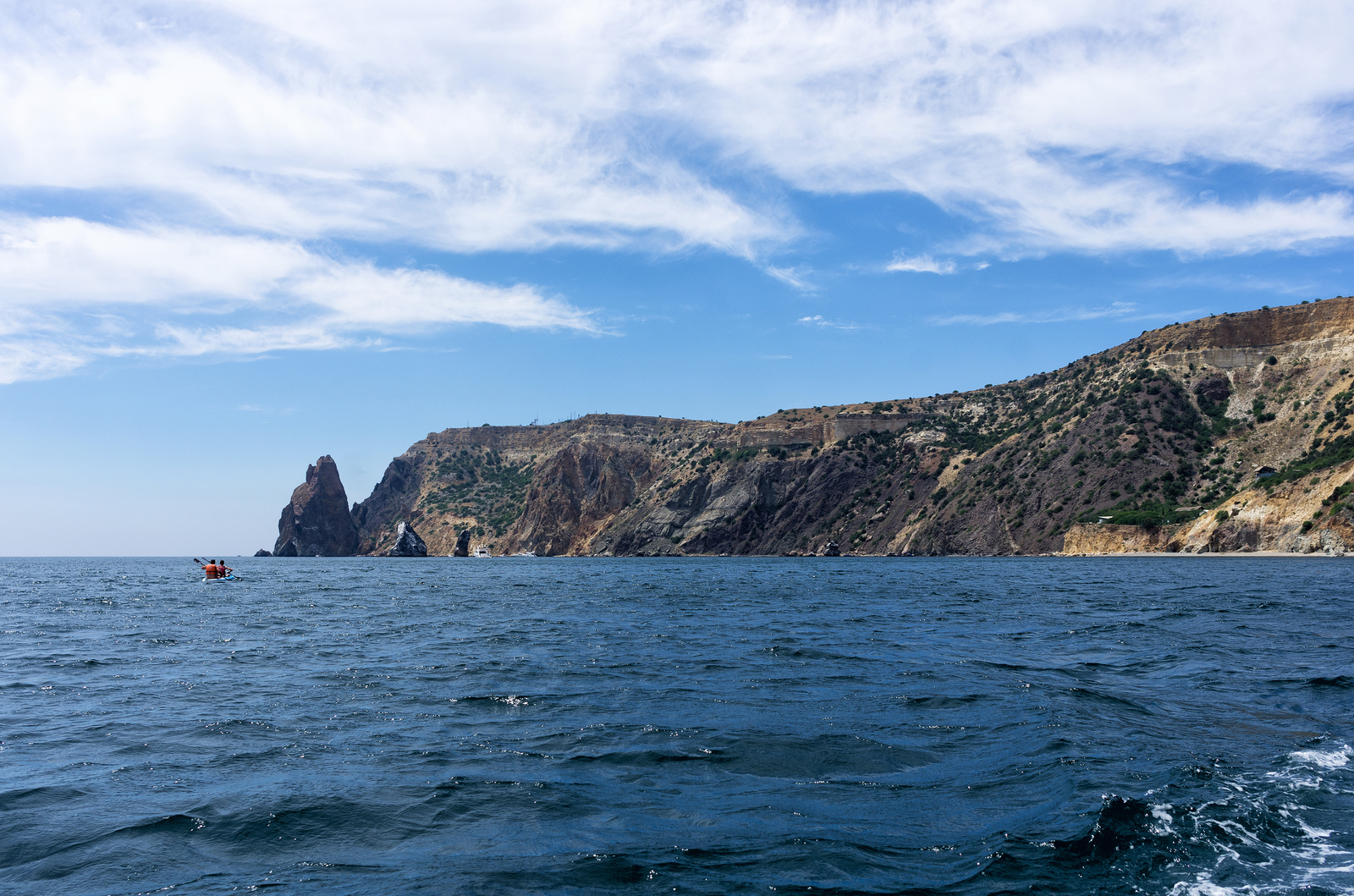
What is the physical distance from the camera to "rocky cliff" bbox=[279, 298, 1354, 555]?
91.1 m

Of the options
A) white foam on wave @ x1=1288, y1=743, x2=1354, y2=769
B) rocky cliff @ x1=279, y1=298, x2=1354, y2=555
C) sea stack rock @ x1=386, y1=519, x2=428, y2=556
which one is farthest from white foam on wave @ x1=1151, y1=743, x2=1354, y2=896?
sea stack rock @ x1=386, y1=519, x2=428, y2=556

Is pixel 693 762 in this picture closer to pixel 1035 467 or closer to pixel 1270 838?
pixel 1270 838

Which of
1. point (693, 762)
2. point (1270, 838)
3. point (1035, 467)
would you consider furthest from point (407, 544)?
point (1270, 838)

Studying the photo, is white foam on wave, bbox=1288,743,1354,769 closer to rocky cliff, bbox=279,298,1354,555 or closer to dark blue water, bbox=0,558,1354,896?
dark blue water, bbox=0,558,1354,896

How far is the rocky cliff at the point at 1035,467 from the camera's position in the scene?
91.1 m

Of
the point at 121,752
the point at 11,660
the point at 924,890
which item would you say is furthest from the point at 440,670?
the point at 924,890

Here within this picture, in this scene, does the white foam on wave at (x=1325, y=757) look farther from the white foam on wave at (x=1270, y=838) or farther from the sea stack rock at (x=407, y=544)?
the sea stack rock at (x=407, y=544)

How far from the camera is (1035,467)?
115250mm

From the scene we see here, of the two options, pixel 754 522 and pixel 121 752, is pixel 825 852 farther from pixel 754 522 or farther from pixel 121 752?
pixel 754 522

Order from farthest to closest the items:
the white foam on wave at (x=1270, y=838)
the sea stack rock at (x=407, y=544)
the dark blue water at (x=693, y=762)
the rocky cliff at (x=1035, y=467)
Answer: the sea stack rock at (x=407, y=544) → the rocky cliff at (x=1035, y=467) → the dark blue water at (x=693, y=762) → the white foam on wave at (x=1270, y=838)

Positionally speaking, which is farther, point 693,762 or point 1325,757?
point 693,762

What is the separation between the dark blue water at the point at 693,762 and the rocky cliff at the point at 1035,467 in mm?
A: 69383

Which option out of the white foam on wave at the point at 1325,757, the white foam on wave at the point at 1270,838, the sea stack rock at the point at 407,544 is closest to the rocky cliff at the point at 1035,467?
the sea stack rock at the point at 407,544

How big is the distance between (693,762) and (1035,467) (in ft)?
371
